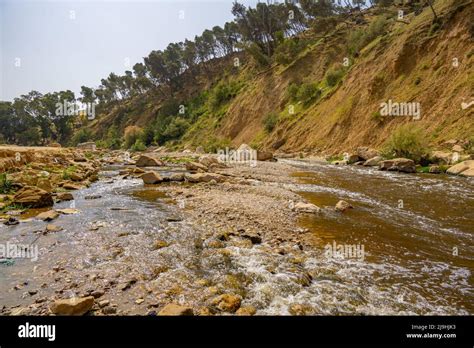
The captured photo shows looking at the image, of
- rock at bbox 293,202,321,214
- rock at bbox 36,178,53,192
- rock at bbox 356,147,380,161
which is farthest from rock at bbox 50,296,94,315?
rock at bbox 356,147,380,161

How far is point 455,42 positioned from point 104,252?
40.1 metres

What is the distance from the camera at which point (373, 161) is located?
1083 inches

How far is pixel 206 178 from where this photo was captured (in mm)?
20094

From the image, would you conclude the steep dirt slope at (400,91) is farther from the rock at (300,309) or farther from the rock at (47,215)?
the rock at (47,215)

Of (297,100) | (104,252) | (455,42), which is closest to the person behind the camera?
(104,252)

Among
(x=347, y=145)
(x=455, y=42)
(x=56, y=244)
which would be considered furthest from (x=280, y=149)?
(x=56, y=244)

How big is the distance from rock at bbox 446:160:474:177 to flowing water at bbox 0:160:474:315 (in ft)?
26.9

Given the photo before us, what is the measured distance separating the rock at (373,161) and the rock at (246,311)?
25089mm

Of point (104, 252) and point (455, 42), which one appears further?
point (455, 42)

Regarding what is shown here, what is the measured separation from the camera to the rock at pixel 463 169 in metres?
19.5

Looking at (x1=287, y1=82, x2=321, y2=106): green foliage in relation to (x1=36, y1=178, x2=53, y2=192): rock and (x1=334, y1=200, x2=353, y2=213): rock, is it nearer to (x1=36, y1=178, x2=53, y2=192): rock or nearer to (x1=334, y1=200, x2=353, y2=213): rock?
(x1=334, y1=200, x2=353, y2=213): rock

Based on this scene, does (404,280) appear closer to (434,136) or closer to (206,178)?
(206,178)

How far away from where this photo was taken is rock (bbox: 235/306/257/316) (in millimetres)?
5445

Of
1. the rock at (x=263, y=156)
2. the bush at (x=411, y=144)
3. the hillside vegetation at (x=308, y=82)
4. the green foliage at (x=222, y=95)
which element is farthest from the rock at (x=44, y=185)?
the green foliage at (x=222, y=95)
